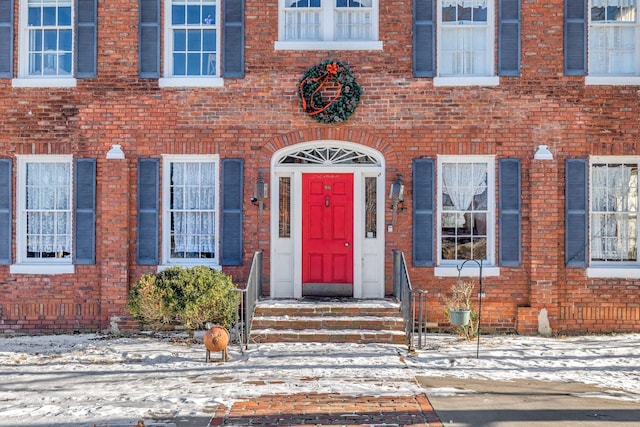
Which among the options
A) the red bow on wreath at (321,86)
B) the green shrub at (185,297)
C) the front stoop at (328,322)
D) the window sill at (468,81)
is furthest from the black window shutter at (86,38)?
the window sill at (468,81)

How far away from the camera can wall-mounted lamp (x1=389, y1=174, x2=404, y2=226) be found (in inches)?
433

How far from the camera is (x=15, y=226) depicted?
1142cm

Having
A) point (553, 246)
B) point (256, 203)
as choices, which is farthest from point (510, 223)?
point (256, 203)

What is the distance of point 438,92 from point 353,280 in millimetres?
3634

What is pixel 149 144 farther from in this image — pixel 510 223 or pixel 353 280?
pixel 510 223

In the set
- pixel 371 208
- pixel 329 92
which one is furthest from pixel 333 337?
pixel 329 92

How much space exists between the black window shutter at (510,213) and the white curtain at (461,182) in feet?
1.43

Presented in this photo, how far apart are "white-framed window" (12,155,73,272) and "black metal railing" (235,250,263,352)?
341 centimetres

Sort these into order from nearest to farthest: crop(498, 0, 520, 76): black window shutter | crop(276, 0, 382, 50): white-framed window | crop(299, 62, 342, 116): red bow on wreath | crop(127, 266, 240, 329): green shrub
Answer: crop(127, 266, 240, 329): green shrub → crop(299, 62, 342, 116): red bow on wreath → crop(498, 0, 520, 76): black window shutter → crop(276, 0, 382, 50): white-framed window

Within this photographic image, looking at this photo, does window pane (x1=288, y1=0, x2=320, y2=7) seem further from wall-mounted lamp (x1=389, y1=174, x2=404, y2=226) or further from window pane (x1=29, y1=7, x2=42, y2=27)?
window pane (x1=29, y1=7, x2=42, y2=27)

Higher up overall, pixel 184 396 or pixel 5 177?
pixel 5 177

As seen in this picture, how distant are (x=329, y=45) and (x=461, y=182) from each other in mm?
3357

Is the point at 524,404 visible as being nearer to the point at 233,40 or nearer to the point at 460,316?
the point at 460,316

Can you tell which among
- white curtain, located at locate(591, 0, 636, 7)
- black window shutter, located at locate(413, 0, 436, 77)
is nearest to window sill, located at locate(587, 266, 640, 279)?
black window shutter, located at locate(413, 0, 436, 77)
